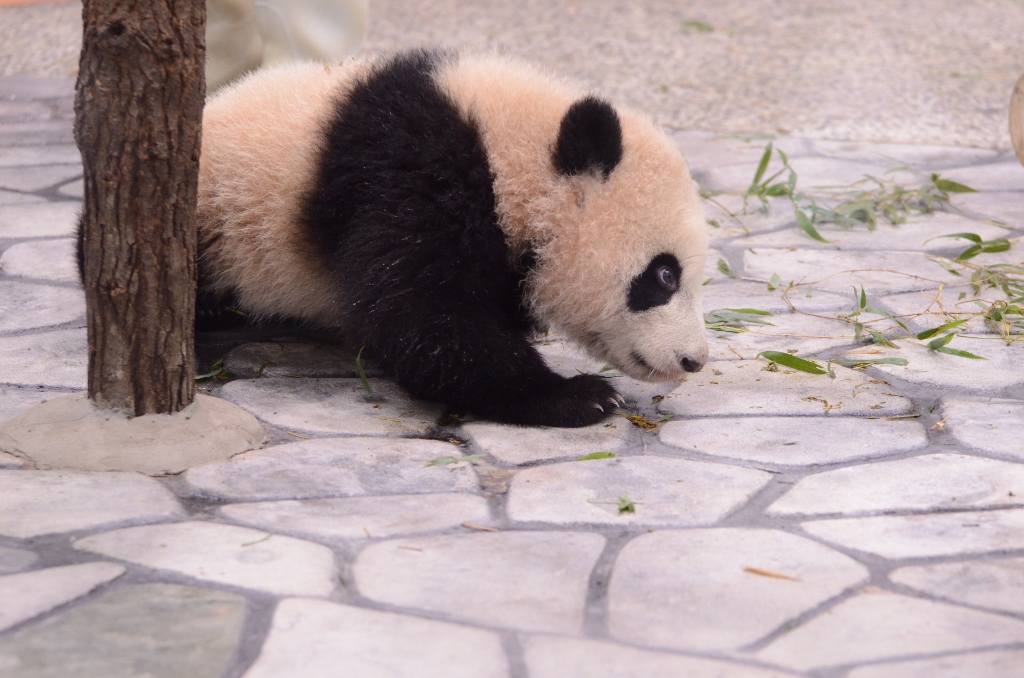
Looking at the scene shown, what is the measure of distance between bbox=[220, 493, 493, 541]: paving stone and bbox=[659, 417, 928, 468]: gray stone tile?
76 cm

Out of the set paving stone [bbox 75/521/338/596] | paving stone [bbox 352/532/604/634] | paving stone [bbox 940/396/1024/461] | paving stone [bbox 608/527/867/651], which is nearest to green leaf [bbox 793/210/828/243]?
paving stone [bbox 940/396/1024/461]

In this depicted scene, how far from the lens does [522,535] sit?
2521 millimetres

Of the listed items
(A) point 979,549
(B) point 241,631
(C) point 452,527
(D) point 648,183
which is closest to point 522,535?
(C) point 452,527

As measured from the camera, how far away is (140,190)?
267 centimetres

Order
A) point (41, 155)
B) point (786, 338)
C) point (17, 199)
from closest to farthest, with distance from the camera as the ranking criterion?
point (786, 338) → point (17, 199) → point (41, 155)

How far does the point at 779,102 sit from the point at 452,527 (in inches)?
232

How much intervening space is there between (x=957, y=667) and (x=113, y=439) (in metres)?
2.01

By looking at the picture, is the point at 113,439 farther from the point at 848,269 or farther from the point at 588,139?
the point at 848,269

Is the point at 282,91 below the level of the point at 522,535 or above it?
above

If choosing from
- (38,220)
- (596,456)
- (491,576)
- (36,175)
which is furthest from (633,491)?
(36,175)

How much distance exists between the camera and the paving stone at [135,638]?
1.92 meters

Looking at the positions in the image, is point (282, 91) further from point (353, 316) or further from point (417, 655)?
point (417, 655)

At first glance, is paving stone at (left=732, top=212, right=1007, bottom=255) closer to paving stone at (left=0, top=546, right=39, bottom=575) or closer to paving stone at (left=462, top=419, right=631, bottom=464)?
paving stone at (left=462, top=419, right=631, bottom=464)

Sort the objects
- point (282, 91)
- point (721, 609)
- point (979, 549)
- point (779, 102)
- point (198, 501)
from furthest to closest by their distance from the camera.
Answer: point (779, 102)
point (282, 91)
point (198, 501)
point (979, 549)
point (721, 609)
